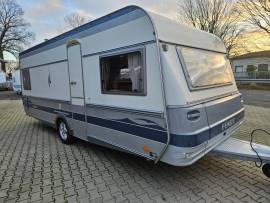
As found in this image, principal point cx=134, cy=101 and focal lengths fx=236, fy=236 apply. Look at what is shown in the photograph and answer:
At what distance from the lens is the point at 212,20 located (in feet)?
86.6

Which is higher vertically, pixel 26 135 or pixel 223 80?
pixel 223 80

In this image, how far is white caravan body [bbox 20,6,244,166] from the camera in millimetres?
3240

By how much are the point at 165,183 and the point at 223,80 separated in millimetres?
2206

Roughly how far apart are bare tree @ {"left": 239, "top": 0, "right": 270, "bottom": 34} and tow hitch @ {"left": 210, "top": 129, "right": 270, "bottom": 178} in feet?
67.5

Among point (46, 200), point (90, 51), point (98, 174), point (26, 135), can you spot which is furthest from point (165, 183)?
point (26, 135)

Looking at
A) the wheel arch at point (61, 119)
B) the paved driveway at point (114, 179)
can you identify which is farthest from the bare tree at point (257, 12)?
the wheel arch at point (61, 119)

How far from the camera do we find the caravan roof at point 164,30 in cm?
339

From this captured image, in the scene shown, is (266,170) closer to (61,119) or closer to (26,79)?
(61,119)

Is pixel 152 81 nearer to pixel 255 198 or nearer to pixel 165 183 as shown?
pixel 165 183

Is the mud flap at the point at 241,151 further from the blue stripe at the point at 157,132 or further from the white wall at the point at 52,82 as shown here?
the white wall at the point at 52,82

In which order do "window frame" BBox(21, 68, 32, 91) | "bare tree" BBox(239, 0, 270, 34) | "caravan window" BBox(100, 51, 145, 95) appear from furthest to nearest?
"bare tree" BBox(239, 0, 270, 34) → "window frame" BBox(21, 68, 32, 91) → "caravan window" BBox(100, 51, 145, 95)

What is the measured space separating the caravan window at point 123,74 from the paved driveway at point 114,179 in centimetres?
146

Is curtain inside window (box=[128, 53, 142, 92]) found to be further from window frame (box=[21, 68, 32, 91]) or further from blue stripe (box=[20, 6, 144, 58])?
window frame (box=[21, 68, 32, 91])

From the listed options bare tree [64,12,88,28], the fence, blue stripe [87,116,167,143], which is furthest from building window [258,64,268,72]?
blue stripe [87,116,167,143]
